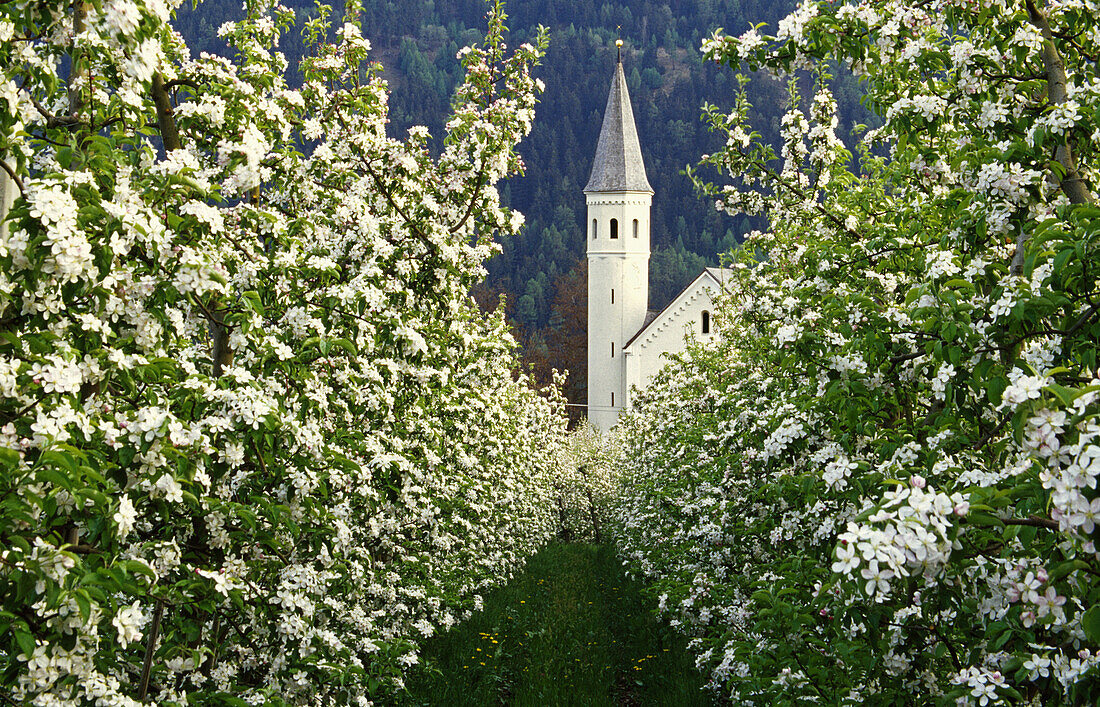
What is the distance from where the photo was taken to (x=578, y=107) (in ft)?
415

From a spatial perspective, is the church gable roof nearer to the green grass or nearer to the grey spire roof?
the grey spire roof

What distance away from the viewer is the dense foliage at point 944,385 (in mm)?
2459

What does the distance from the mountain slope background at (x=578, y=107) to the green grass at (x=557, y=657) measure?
51.8 metres

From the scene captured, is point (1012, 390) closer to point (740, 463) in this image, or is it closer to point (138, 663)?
point (138, 663)

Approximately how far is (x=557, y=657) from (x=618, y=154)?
154 feet

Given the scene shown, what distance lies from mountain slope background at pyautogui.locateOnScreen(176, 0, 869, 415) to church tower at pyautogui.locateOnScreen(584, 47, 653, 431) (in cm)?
1248

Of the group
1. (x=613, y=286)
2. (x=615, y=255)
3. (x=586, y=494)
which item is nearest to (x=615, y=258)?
(x=615, y=255)

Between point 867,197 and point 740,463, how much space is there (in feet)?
8.03

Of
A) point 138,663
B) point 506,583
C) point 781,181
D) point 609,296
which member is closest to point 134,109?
point 138,663

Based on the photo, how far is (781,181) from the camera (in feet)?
26.8

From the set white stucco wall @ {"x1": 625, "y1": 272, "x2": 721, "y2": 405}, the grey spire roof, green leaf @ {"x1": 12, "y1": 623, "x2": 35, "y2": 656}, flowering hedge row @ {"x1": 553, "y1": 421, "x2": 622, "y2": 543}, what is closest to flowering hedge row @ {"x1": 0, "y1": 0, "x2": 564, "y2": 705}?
green leaf @ {"x1": 12, "y1": 623, "x2": 35, "y2": 656}

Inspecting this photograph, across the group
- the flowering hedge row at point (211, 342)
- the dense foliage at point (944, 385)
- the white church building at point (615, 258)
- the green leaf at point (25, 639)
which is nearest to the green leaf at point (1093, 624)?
the dense foliage at point (944, 385)

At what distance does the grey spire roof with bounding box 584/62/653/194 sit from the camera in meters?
53.2

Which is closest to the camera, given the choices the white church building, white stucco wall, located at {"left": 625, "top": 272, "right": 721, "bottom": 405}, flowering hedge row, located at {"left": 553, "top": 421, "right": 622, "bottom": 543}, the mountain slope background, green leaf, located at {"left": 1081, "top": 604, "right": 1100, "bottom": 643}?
green leaf, located at {"left": 1081, "top": 604, "right": 1100, "bottom": 643}
